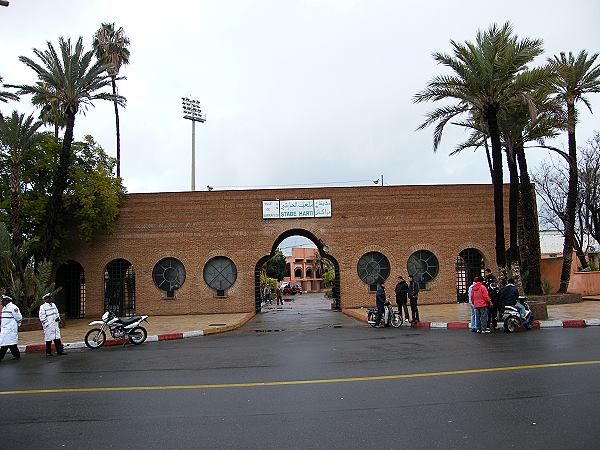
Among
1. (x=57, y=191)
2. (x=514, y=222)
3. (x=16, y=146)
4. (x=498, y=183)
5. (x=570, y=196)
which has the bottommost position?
(x=514, y=222)

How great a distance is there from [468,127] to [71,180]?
19.8 meters

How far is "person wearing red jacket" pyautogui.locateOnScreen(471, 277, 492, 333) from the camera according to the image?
1609 cm

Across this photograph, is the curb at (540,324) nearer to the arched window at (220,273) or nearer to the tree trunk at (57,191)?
the arched window at (220,273)

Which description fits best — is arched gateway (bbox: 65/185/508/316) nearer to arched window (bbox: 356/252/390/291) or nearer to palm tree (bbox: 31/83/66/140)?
arched window (bbox: 356/252/390/291)

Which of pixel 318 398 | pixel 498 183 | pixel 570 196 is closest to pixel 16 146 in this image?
pixel 498 183

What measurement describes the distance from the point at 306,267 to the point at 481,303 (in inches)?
3354

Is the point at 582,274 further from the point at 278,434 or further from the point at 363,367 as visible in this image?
the point at 278,434

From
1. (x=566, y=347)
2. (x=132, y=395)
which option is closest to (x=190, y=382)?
(x=132, y=395)

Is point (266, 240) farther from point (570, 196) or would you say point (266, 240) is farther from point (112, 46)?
point (112, 46)

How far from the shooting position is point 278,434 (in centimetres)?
618

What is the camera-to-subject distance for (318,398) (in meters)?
7.89

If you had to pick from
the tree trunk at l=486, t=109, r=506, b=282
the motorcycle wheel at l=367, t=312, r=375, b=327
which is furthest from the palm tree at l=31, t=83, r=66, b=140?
the tree trunk at l=486, t=109, r=506, b=282

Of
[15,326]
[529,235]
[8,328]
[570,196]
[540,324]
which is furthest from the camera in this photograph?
[529,235]

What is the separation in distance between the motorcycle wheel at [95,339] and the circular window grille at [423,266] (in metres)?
17.7
